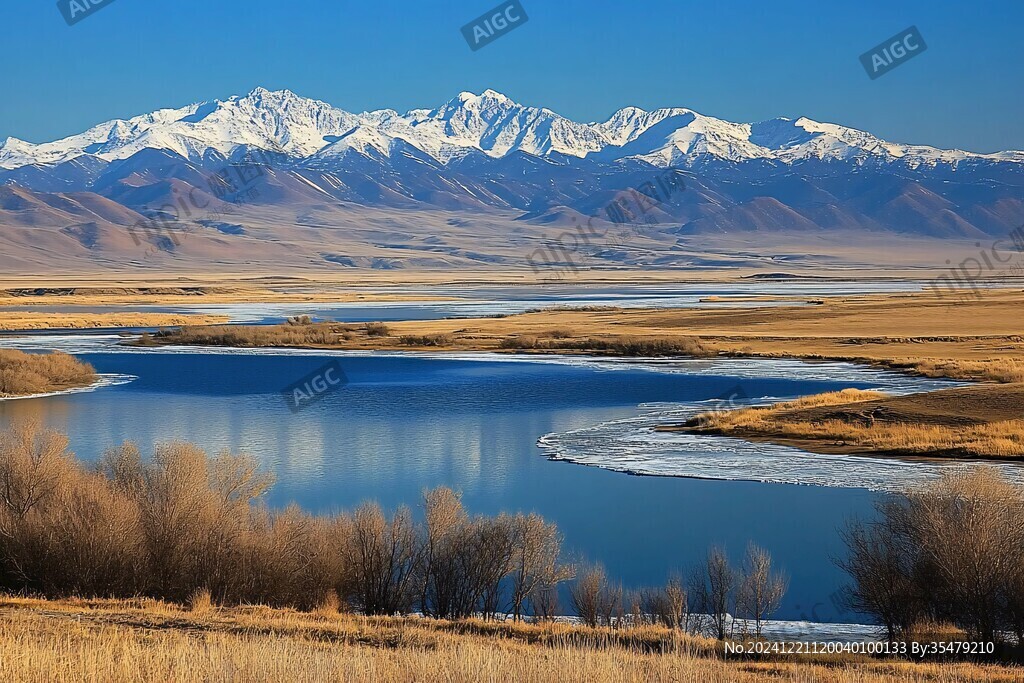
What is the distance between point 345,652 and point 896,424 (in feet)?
76.7

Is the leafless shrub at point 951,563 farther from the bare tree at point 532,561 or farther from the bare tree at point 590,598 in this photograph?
the bare tree at point 532,561

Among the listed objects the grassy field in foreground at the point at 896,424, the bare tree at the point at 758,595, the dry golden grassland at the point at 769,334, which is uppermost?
the dry golden grassland at the point at 769,334

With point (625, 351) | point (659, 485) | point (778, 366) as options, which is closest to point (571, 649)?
point (659, 485)

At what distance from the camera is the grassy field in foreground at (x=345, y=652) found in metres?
12.1

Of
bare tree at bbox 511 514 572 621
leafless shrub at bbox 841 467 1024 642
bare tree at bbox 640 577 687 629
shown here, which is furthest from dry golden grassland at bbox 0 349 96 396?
leafless shrub at bbox 841 467 1024 642

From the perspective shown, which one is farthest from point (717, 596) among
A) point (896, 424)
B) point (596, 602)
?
point (896, 424)

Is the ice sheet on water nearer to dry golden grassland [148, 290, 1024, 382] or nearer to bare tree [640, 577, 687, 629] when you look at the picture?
bare tree [640, 577, 687, 629]

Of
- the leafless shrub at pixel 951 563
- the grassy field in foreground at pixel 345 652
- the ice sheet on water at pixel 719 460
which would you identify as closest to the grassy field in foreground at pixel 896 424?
the ice sheet on water at pixel 719 460

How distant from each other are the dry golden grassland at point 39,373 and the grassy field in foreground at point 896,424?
25212mm

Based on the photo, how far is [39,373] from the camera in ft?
156

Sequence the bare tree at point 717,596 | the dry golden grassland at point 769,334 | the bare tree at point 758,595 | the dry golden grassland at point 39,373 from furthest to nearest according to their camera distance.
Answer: the dry golden grassland at point 769,334
the dry golden grassland at point 39,373
the bare tree at point 758,595
the bare tree at point 717,596

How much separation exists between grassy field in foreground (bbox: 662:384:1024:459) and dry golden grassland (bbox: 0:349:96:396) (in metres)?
25.2

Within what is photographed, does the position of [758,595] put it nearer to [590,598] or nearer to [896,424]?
[590,598]

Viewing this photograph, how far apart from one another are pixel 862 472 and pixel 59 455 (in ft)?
58.1
